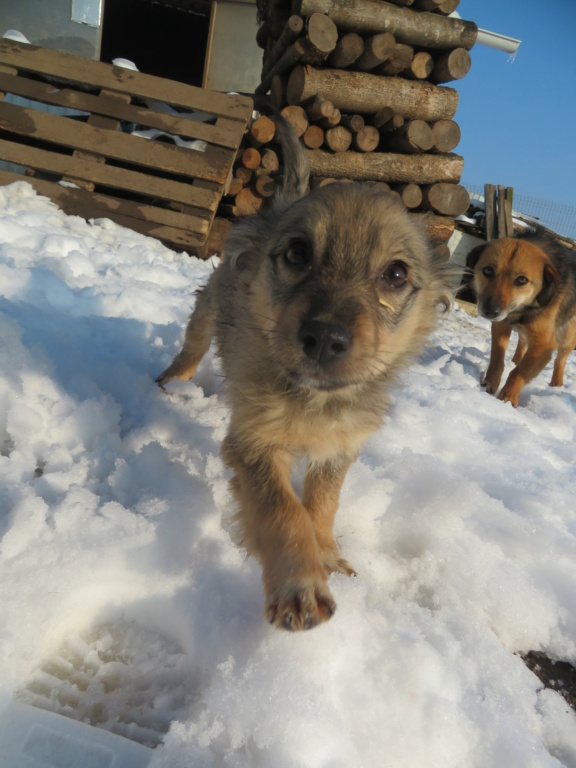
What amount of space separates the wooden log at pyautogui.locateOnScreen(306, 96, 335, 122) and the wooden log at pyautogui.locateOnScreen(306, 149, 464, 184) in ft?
1.30

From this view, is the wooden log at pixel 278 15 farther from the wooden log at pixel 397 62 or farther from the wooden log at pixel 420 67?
the wooden log at pixel 420 67

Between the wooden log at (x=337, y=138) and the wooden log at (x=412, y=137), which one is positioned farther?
the wooden log at (x=412, y=137)

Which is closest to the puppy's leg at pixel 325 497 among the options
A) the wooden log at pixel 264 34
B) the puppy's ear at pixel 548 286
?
the puppy's ear at pixel 548 286

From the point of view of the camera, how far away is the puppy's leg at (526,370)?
4.07 m

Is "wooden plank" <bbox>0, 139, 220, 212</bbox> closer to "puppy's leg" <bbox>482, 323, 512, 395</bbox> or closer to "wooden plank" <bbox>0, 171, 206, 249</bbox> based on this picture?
"wooden plank" <bbox>0, 171, 206, 249</bbox>

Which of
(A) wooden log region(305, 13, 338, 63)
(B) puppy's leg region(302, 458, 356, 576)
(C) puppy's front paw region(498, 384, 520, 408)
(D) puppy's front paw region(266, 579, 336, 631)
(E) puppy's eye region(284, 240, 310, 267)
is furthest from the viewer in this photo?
(A) wooden log region(305, 13, 338, 63)

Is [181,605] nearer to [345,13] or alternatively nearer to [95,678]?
[95,678]

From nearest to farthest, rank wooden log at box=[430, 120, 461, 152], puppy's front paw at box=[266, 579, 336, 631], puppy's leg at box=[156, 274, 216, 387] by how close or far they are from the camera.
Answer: puppy's front paw at box=[266, 579, 336, 631] < puppy's leg at box=[156, 274, 216, 387] < wooden log at box=[430, 120, 461, 152]

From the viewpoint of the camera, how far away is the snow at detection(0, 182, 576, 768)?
1.07 m

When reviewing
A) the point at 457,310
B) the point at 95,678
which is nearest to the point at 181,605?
the point at 95,678

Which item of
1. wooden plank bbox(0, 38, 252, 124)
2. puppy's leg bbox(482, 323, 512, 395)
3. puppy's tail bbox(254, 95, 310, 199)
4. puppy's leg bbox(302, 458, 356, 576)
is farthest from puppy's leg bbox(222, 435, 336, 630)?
wooden plank bbox(0, 38, 252, 124)

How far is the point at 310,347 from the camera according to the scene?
1350 millimetres

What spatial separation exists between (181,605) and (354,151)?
5963mm

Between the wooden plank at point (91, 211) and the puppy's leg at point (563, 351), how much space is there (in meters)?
3.61
